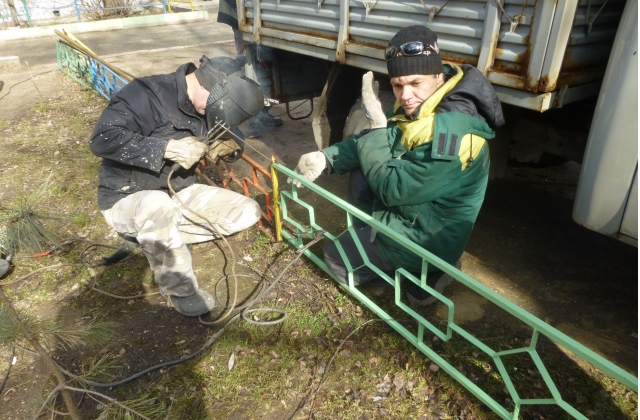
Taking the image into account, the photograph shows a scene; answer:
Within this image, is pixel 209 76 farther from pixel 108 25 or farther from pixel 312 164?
pixel 108 25

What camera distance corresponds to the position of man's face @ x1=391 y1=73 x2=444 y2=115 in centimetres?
239

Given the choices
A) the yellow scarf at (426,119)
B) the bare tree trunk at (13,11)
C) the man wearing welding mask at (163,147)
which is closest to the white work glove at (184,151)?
the man wearing welding mask at (163,147)

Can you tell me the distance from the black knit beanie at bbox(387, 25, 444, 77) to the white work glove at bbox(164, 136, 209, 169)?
1.47m

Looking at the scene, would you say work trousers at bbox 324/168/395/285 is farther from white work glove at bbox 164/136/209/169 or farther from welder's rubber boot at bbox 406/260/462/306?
white work glove at bbox 164/136/209/169

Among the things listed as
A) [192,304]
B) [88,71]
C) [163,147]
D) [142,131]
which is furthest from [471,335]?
[88,71]

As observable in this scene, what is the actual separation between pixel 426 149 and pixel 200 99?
1692 mm

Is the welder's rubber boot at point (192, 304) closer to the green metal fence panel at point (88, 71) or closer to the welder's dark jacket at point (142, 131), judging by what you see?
the welder's dark jacket at point (142, 131)

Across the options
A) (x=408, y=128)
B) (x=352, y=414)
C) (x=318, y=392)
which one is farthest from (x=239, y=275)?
(x=408, y=128)

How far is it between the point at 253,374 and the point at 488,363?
4.65 feet

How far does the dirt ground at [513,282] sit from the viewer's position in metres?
2.79

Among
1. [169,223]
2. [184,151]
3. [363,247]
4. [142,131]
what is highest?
[142,131]

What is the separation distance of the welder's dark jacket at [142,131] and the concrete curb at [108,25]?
15.5 meters

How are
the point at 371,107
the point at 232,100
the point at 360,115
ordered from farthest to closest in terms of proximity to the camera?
1. the point at 360,115
2. the point at 232,100
3. the point at 371,107

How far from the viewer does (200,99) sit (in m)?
3.07
